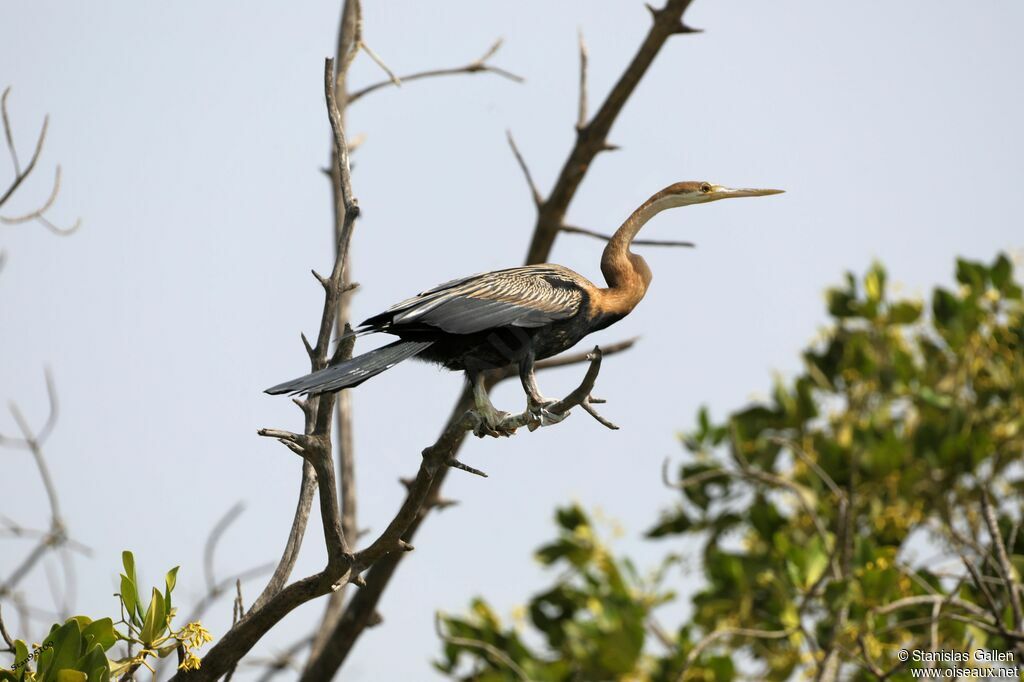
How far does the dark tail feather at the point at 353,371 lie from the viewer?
3535mm

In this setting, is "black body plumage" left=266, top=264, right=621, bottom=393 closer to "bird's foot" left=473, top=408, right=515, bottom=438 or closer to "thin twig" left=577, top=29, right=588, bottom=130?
"bird's foot" left=473, top=408, right=515, bottom=438

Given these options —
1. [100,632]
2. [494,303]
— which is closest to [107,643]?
[100,632]

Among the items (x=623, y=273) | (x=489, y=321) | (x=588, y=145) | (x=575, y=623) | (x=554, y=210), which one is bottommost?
(x=575, y=623)

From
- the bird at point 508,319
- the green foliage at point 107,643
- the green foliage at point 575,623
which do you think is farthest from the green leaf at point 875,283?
the green foliage at point 107,643

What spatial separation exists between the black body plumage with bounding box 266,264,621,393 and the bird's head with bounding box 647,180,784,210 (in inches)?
20.3

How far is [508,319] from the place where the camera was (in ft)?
13.4

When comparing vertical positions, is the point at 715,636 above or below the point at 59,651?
below

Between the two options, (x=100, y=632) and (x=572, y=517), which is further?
(x=572, y=517)

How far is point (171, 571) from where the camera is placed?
341cm

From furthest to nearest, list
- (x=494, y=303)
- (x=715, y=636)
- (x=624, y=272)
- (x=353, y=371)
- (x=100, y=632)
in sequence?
(x=715, y=636), (x=624, y=272), (x=494, y=303), (x=353, y=371), (x=100, y=632)

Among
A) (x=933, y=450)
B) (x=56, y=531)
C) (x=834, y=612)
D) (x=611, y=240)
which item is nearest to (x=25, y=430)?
(x=56, y=531)

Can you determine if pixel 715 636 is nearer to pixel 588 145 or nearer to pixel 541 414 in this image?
pixel 541 414

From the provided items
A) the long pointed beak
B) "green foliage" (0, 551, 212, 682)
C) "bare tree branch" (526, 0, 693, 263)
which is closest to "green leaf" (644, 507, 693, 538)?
"bare tree branch" (526, 0, 693, 263)

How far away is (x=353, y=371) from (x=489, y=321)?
56 cm
